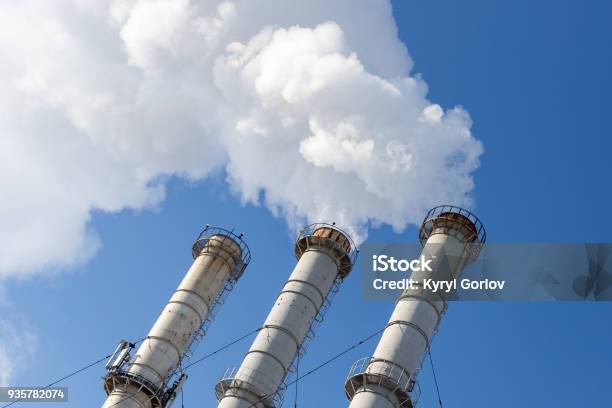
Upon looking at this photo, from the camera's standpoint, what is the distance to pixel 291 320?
43188mm

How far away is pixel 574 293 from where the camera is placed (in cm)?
3878

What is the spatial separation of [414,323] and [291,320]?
24.2 feet

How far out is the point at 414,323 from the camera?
39.3 m

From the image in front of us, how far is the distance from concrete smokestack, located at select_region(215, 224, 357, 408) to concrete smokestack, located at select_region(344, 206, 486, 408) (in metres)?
4.65

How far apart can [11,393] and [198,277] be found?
1252cm

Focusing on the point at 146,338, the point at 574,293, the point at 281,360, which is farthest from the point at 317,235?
the point at 574,293

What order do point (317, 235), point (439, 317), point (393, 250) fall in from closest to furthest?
1. point (439, 317)
2. point (393, 250)
3. point (317, 235)

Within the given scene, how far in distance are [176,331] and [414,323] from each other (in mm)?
14728

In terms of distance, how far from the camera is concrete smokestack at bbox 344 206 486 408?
37.1 meters

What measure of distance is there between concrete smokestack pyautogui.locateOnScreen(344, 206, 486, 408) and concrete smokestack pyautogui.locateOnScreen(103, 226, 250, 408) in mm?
11705

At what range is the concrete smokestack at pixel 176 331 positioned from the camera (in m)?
43.0

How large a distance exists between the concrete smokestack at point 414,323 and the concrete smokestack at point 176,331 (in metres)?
11.7

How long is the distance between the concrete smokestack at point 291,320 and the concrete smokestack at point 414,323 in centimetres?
465

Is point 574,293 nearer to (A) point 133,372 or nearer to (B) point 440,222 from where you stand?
(B) point 440,222
